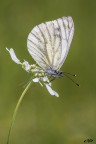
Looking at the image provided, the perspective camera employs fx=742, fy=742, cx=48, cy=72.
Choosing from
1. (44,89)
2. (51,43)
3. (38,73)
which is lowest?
(38,73)

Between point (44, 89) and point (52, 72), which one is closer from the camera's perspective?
point (52, 72)

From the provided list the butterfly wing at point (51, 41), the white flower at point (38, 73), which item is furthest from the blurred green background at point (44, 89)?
the white flower at point (38, 73)

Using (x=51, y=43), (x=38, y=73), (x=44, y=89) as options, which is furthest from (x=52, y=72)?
(x=44, y=89)

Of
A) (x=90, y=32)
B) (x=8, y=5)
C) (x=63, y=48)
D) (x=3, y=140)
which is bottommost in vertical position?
(x=63, y=48)

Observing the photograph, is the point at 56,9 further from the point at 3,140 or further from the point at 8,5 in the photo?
the point at 3,140

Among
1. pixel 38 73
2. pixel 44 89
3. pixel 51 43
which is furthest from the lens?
pixel 44 89

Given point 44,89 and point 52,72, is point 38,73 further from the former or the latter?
point 44,89

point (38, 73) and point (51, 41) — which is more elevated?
point (51, 41)

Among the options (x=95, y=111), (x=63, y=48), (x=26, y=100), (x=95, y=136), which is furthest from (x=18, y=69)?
(x=63, y=48)

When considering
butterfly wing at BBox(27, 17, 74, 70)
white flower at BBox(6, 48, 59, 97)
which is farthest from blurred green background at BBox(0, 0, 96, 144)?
white flower at BBox(6, 48, 59, 97)
